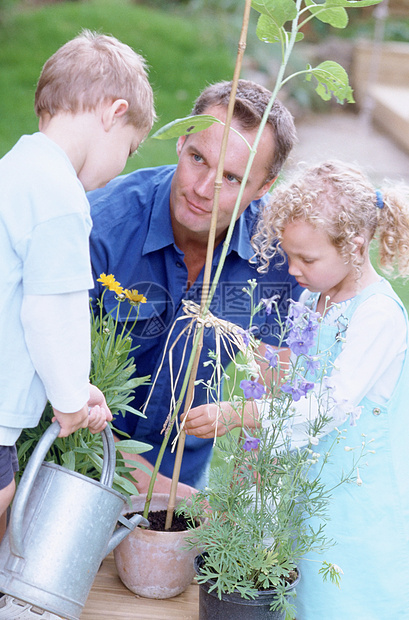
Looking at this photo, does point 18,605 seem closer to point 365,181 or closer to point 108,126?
point 108,126

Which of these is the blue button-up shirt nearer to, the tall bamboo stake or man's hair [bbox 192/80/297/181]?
man's hair [bbox 192/80/297/181]

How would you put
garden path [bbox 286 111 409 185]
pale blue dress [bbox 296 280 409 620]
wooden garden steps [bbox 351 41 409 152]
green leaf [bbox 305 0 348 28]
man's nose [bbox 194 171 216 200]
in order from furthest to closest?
wooden garden steps [bbox 351 41 409 152]
garden path [bbox 286 111 409 185]
man's nose [bbox 194 171 216 200]
pale blue dress [bbox 296 280 409 620]
green leaf [bbox 305 0 348 28]

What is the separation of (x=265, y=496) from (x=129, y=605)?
0.40 meters

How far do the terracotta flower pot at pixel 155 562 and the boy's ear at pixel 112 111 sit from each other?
827 millimetres

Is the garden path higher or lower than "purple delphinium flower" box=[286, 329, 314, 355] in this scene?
lower

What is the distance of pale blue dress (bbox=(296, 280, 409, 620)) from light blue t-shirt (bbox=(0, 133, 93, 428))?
74cm

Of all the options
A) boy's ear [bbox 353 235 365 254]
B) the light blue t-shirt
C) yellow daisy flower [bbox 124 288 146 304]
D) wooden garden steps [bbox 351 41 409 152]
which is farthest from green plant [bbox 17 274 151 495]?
wooden garden steps [bbox 351 41 409 152]

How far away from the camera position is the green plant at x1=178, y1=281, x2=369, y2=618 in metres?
1.32

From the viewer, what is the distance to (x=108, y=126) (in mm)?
1361

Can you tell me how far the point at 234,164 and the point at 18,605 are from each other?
1174 mm

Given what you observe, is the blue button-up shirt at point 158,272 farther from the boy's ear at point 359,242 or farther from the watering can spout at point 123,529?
the watering can spout at point 123,529

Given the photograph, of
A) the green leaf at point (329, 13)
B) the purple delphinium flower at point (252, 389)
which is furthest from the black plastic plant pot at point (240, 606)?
the green leaf at point (329, 13)

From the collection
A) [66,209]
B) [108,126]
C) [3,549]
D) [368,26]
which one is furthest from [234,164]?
[368,26]

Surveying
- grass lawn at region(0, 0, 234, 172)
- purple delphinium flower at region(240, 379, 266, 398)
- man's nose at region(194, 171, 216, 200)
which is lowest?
grass lawn at region(0, 0, 234, 172)
